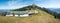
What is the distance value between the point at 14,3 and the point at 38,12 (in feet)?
1.25

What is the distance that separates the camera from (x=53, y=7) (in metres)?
1.41

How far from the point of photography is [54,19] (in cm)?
138

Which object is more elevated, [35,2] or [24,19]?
[35,2]

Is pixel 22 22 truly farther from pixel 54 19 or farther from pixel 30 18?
pixel 54 19

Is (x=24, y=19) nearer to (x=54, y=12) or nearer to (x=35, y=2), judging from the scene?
(x=35, y=2)

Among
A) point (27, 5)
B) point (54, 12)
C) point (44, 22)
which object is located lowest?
point (44, 22)

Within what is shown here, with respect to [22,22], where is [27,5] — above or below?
above

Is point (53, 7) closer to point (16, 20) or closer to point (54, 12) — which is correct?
point (54, 12)

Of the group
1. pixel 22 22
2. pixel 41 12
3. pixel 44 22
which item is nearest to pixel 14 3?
pixel 22 22

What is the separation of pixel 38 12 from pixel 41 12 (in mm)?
44

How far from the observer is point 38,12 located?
140 centimetres

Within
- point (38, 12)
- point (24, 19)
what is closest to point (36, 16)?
point (38, 12)

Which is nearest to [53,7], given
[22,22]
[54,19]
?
[54,19]

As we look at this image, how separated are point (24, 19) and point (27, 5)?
0.21m
